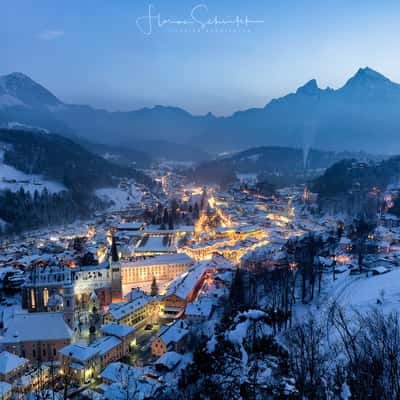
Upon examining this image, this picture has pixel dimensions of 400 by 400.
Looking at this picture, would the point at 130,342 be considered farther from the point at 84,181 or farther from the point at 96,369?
the point at 84,181

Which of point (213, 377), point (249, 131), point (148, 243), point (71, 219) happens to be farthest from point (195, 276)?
point (249, 131)

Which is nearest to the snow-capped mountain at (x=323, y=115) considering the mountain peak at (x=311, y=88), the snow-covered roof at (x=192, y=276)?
the mountain peak at (x=311, y=88)

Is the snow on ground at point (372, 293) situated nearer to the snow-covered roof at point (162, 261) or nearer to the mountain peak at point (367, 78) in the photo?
the snow-covered roof at point (162, 261)

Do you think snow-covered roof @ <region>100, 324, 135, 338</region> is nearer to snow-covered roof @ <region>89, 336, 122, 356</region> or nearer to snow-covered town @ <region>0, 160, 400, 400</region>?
snow-covered town @ <region>0, 160, 400, 400</region>

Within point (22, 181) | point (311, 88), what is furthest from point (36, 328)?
point (311, 88)

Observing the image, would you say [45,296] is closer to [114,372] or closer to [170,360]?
[114,372]

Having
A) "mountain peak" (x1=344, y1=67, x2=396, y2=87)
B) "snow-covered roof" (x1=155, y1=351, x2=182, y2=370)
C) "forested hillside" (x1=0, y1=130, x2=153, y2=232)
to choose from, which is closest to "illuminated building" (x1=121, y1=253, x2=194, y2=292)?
"snow-covered roof" (x1=155, y1=351, x2=182, y2=370)
